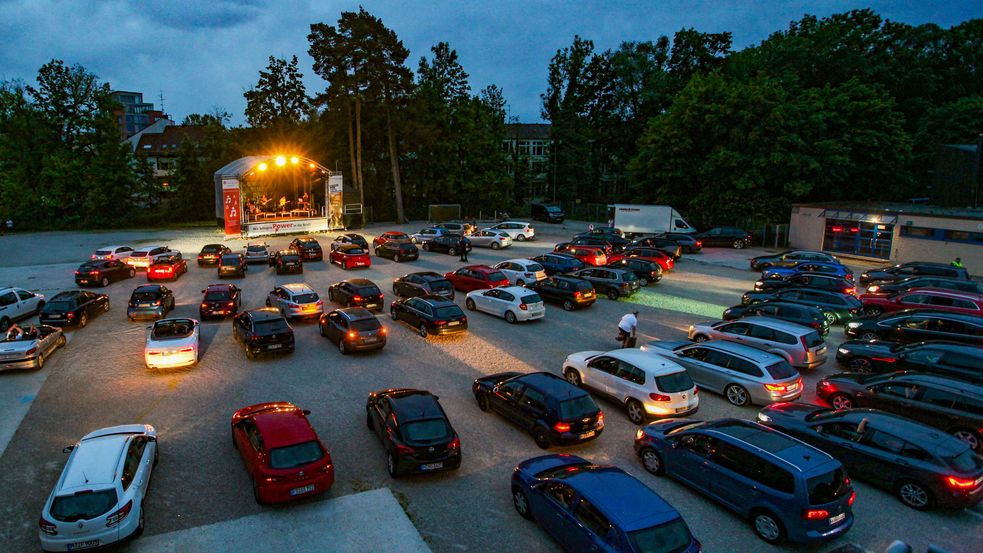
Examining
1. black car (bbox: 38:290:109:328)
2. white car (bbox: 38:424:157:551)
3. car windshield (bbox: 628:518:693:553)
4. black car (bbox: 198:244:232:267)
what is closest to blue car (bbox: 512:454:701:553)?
car windshield (bbox: 628:518:693:553)

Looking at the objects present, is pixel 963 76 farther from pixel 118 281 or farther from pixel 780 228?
pixel 118 281

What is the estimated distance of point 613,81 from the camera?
67.5m

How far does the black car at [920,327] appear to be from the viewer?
1703 cm

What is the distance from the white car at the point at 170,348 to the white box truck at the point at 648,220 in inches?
1391

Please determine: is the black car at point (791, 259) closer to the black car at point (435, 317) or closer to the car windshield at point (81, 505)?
the black car at point (435, 317)

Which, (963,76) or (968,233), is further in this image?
(963,76)

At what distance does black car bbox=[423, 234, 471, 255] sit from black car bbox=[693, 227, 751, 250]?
58.0 ft

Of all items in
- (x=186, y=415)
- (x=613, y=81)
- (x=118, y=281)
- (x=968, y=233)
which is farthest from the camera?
(x=613, y=81)

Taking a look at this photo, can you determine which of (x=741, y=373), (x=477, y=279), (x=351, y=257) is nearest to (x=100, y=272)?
(x=351, y=257)

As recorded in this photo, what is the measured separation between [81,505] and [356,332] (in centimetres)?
957

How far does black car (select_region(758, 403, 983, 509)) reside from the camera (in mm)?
9508

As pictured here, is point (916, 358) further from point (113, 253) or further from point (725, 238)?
point (113, 253)

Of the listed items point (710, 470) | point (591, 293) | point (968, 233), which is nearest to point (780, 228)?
point (968, 233)

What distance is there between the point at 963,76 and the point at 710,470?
65.3 m
